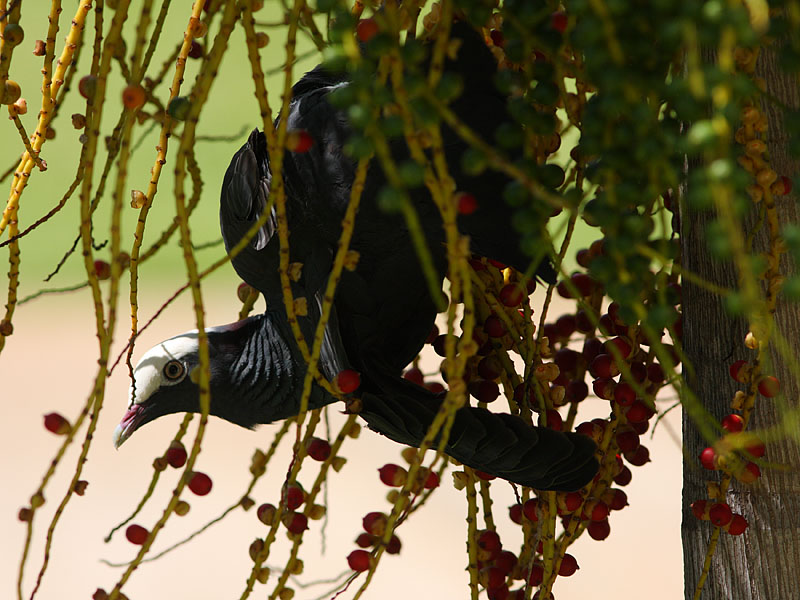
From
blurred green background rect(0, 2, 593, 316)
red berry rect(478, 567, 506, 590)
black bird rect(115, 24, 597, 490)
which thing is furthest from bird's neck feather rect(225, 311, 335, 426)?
blurred green background rect(0, 2, 593, 316)

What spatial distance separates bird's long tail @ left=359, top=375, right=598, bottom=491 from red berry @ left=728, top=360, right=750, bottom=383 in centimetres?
6

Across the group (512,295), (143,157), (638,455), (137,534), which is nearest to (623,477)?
(638,455)

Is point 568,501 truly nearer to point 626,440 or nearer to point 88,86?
Answer: point 626,440

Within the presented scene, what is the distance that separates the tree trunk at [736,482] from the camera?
42 cm

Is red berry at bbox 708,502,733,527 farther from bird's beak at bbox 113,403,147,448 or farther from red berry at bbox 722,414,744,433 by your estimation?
bird's beak at bbox 113,403,147,448

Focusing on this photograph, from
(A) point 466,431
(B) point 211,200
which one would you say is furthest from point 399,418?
(B) point 211,200

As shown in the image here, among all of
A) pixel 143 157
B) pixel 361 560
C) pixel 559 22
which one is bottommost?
pixel 361 560

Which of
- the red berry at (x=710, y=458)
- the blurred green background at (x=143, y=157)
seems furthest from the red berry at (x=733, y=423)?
the blurred green background at (x=143, y=157)

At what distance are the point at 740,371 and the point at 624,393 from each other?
48 millimetres

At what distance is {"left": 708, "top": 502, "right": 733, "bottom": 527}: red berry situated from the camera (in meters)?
0.39

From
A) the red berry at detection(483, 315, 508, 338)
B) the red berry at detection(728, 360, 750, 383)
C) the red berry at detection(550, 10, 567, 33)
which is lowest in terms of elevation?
the red berry at detection(728, 360, 750, 383)

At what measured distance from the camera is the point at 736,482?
0.43 metres

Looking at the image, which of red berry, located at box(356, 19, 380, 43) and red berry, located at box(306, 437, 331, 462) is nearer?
red berry, located at box(356, 19, 380, 43)

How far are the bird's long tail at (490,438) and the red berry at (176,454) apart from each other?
8 cm
